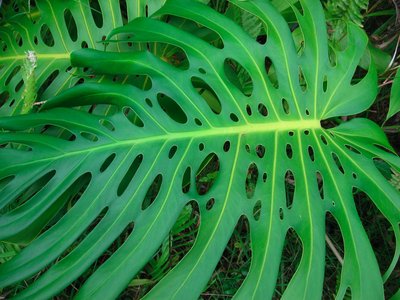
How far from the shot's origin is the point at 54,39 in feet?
4.44

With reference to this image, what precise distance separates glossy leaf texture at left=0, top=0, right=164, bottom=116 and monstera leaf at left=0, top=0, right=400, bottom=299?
19cm

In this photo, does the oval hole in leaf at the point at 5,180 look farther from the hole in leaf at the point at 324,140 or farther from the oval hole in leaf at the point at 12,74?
the hole in leaf at the point at 324,140

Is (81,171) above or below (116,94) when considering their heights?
below

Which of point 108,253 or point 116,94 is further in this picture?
point 108,253

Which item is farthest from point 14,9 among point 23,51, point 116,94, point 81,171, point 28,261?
point 28,261

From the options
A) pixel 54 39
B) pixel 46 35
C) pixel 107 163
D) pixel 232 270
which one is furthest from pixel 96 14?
pixel 232 270

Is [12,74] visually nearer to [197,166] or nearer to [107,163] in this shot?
[107,163]

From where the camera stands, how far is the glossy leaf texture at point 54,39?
1.31 m

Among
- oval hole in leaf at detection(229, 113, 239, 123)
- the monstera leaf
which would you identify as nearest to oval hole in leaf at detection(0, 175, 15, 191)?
the monstera leaf

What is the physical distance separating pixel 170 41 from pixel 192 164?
0.95 ft

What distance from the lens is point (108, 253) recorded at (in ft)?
5.33

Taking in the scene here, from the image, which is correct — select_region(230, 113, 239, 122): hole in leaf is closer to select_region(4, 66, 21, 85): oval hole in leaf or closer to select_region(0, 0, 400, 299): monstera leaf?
select_region(0, 0, 400, 299): monstera leaf

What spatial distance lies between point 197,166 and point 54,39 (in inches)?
23.0

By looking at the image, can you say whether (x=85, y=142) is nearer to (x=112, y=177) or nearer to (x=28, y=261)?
(x=112, y=177)
